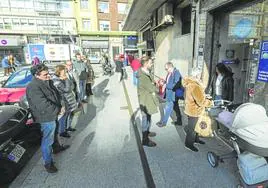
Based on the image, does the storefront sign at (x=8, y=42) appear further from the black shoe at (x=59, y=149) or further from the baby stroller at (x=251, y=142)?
the baby stroller at (x=251, y=142)

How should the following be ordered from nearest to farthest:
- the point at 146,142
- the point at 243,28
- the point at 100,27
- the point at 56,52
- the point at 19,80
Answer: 1. the point at 146,142
2. the point at 243,28
3. the point at 19,80
4. the point at 56,52
5. the point at 100,27

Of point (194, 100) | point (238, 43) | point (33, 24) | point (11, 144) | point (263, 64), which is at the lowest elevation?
point (11, 144)

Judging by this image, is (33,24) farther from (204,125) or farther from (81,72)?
(204,125)

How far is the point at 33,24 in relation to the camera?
2330 cm

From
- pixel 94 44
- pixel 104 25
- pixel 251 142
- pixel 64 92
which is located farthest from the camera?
pixel 104 25

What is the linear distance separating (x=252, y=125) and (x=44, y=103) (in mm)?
2760

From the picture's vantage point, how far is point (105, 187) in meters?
2.54

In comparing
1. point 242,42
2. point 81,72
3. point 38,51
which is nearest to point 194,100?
point 242,42

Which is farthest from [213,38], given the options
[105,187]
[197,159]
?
[105,187]

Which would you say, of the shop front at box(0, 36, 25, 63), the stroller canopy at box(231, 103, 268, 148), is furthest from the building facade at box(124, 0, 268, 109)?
the shop front at box(0, 36, 25, 63)

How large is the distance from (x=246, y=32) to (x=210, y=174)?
3402 millimetres

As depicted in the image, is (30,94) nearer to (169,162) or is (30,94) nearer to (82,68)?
(169,162)

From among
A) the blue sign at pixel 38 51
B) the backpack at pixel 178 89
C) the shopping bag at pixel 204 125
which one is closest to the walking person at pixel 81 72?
the backpack at pixel 178 89

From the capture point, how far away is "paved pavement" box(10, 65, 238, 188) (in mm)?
2623
